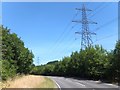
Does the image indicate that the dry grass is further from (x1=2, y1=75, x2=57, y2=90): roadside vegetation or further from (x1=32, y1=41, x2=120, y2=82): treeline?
(x1=32, y1=41, x2=120, y2=82): treeline

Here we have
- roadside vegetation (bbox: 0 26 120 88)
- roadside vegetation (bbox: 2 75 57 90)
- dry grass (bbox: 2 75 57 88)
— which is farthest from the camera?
roadside vegetation (bbox: 0 26 120 88)

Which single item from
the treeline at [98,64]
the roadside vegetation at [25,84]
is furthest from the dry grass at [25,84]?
the treeline at [98,64]

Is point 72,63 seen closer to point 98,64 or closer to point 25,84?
point 98,64

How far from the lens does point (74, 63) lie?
83.3m

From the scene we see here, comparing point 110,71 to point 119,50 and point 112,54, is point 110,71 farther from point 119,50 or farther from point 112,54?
point 119,50

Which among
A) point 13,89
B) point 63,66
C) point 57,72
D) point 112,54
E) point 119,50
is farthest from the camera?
point 57,72

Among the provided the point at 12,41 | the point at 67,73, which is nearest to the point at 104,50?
the point at 12,41

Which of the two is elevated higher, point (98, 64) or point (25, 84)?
point (98, 64)

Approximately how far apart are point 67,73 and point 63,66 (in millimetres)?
7552

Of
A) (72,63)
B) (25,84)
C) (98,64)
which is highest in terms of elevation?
(72,63)

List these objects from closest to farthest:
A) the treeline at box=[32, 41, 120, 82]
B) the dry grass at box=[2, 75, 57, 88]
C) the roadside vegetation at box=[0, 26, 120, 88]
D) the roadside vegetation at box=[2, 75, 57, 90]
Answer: the dry grass at box=[2, 75, 57, 88] → the roadside vegetation at box=[2, 75, 57, 90] → the roadside vegetation at box=[0, 26, 120, 88] → the treeline at box=[32, 41, 120, 82]

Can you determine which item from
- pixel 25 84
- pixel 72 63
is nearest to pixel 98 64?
pixel 72 63

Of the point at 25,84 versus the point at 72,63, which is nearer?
the point at 25,84

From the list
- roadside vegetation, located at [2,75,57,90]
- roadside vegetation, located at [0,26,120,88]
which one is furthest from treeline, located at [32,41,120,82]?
roadside vegetation, located at [2,75,57,90]
